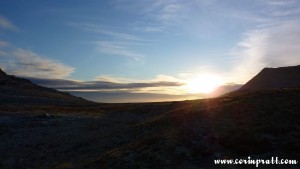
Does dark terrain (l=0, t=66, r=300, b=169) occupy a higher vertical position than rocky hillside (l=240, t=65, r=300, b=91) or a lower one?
lower

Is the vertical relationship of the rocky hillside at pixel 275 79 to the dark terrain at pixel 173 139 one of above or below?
above

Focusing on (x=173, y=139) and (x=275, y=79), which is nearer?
(x=173, y=139)

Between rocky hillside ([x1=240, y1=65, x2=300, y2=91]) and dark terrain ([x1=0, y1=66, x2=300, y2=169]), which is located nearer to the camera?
dark terrain ([x1=0, y1=66, x2=300, y2=169])

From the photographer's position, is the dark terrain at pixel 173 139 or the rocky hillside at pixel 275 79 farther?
the rocky hillside at pixel 275 79

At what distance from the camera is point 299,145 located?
25484mm

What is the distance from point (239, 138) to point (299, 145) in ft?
13.9

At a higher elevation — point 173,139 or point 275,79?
point 275,79

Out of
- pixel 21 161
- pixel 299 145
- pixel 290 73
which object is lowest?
pixel 21 161

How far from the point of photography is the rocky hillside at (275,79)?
425ft

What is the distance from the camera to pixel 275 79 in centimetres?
13712

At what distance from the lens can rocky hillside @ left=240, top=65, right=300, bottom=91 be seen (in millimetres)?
129525

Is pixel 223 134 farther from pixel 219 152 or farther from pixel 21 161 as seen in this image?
pixel 21 161

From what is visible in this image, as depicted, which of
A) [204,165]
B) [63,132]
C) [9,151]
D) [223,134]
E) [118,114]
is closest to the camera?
[204,165]

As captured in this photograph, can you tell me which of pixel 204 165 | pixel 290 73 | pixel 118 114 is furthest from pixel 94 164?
pixel 290 73
